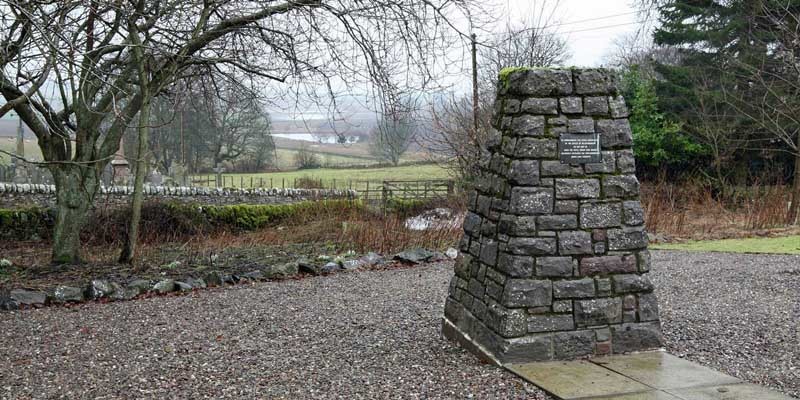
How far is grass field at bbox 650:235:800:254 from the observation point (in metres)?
11.7

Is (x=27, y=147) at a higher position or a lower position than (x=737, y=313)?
higher

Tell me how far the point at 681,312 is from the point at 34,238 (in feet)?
43.5

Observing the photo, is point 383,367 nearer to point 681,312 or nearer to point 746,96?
point 681,312

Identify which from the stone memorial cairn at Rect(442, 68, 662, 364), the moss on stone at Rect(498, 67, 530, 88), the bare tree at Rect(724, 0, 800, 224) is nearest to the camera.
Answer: the stone memorial cairn at Rect(442, 68, 662, 364)

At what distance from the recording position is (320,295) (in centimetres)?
804

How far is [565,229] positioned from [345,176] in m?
21.0

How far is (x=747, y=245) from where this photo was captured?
484 inches

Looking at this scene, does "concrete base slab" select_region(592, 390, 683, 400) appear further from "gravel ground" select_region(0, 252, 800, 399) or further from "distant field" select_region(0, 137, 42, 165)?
"distant field" select_region(0, 137, 42, 165)

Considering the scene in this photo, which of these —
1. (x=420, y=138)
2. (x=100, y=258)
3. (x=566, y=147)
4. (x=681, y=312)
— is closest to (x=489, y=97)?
(x=420, y=138)

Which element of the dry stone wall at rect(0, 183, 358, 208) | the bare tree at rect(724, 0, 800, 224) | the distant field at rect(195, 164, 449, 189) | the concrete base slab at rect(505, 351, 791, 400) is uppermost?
the bare tree at rect(724, 0, 800, 224)

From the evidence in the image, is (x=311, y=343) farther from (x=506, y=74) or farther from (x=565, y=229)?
(x=506, y=74)

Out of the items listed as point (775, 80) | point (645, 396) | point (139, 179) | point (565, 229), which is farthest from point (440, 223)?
point (775, 80)

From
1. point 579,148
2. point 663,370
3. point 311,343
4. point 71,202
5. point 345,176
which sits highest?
point 579,148

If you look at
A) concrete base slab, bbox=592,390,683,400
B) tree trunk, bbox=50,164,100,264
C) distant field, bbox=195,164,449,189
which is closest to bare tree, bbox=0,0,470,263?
tree trunk, bbox=50,164,100,264
